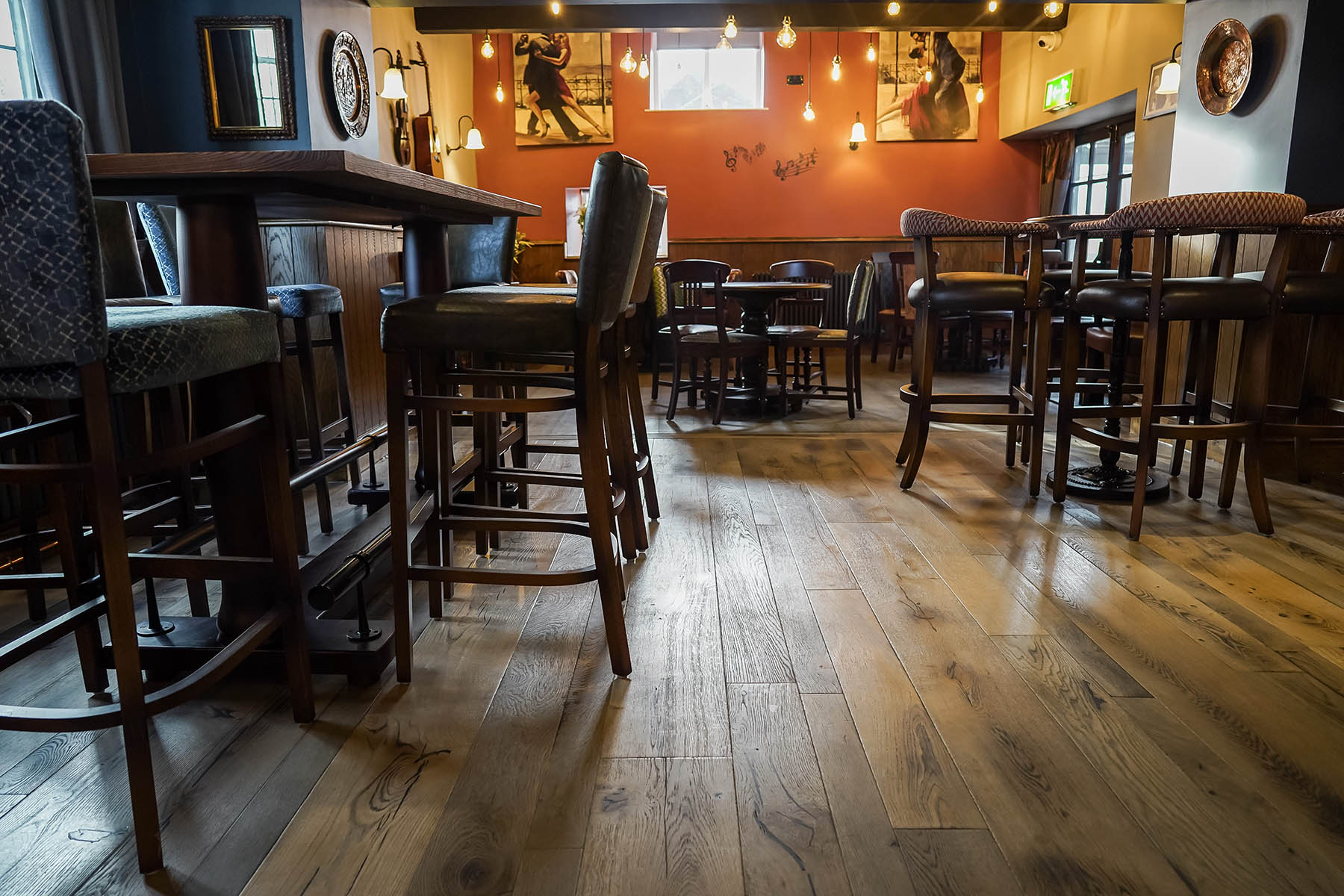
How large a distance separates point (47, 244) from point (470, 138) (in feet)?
22.6

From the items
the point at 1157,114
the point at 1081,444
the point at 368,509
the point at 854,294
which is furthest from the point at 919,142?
the point at 368,509

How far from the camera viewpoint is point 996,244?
862 cm

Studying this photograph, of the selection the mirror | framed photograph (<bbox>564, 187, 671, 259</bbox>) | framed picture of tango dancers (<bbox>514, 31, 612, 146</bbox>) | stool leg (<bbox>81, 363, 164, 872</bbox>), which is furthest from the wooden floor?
framed picture of tango dancers (<bbox>514, 31, 612, 146</bbox>)

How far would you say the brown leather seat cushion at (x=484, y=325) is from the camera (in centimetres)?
168

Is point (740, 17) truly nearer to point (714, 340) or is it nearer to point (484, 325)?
point (714, 340)

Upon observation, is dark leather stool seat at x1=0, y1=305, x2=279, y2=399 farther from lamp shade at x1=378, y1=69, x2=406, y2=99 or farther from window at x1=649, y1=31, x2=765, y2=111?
window at x1=649, y1=31, x2=765, y2=111

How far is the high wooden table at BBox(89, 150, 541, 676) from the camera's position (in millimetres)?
1398

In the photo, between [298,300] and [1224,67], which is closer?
[298,300]

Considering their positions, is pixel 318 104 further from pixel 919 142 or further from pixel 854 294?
pixel 919 142

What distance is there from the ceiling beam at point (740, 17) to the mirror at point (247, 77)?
94.4 inches

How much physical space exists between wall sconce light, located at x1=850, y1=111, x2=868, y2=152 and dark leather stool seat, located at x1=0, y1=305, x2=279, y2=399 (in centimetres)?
776

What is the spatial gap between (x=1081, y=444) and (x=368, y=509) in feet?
10.3

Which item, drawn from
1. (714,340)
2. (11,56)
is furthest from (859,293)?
(11,56)

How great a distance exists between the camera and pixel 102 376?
115cm
